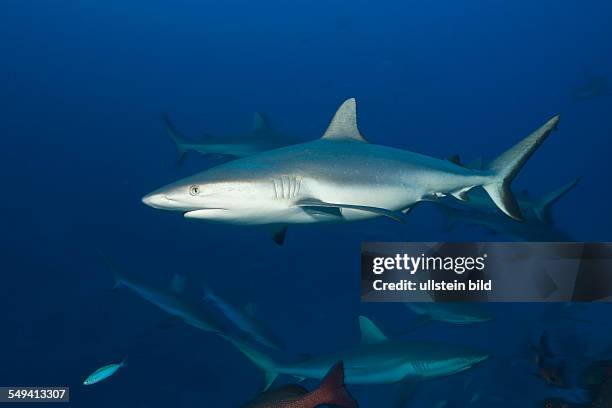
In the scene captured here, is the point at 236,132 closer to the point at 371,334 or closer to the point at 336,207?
the point at 371,334

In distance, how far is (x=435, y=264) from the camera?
4539mm

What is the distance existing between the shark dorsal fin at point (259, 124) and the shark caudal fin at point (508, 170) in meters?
6.66

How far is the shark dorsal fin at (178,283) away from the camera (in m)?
8.43

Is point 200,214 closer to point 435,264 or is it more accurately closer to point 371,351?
point 435,264

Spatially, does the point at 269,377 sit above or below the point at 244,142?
below

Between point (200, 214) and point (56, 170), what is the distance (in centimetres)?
4282

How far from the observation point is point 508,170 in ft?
15.2

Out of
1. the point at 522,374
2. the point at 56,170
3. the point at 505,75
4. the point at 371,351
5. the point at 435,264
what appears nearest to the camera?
the point at 435,264

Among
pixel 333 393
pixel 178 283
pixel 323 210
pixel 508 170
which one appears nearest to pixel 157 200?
pixel 323 210

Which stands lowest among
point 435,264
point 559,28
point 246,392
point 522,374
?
point 246,392

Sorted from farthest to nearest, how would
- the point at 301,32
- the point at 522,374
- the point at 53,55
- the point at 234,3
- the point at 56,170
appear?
the point at 301,32 → the point at 234,3 → the point at 53,55 → the point at 56,170 → the point at 522,374

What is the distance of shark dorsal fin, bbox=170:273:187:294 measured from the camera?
8.43 m

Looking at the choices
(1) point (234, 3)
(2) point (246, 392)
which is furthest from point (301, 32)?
(2) point (246, 392)

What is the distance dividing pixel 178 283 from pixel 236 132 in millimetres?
58898
